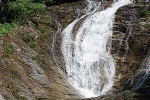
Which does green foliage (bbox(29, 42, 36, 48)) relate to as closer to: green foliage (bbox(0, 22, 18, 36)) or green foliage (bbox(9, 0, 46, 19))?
green foliage (bbox(0, 22, 18, 36))

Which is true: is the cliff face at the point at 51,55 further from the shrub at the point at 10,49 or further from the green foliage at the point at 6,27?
the green foliage at the point at 6,27

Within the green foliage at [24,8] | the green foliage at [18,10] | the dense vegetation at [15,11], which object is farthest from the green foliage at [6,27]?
the green foliage at [24,8]

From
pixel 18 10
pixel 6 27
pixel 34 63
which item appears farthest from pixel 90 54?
pixel 18 10

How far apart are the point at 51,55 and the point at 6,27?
4614 mm

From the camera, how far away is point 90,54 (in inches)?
1000

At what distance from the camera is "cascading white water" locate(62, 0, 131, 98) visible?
23000mm

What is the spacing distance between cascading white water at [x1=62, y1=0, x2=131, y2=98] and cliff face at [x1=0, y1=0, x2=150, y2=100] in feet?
1.83

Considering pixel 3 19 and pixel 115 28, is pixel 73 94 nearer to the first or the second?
pixel 115 28

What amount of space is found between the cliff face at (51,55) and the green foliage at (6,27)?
0.42 m

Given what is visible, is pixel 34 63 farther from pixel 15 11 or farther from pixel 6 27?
pixel 15 11

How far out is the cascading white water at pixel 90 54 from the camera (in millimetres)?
23000

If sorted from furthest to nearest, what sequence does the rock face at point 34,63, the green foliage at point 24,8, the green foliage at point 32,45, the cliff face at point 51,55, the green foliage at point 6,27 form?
the green foliage at point 24,8 → the green foliage at point 6,27 → the green foliage at point 32,45 → the cliff face at point 51,55 → the rock face at point 34,63

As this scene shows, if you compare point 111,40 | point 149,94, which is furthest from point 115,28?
point 149,94

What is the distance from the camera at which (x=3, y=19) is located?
90.7 feet
